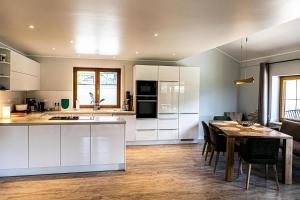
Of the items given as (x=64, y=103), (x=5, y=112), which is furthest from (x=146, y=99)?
(x=5, y=112)

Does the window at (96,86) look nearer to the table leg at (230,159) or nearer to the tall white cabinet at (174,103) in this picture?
the tall white cabinet at (174,103)

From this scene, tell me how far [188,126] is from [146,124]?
1.15 metres

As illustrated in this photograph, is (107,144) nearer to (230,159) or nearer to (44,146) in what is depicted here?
(44,146)

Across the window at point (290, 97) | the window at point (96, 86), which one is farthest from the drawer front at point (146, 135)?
the window at point (290, 97)

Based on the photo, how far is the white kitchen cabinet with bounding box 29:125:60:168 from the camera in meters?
3.87

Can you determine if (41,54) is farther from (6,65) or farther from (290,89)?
(290,89)

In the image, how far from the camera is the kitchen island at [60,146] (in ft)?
12.5

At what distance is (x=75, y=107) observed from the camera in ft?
21.3

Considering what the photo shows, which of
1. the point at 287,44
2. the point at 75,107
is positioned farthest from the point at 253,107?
the point at 75,107

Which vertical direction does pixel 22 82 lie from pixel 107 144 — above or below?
above

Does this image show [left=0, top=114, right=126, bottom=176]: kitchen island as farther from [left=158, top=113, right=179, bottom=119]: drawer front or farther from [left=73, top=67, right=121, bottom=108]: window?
[left=73, top=67, right=121, bottom=108]: window

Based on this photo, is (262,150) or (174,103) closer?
(262,150)

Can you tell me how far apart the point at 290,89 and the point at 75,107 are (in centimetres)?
537

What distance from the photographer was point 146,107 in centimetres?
622
